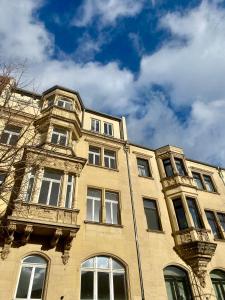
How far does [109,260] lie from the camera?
45.4 feet

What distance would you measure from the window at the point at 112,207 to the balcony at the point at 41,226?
3020mm

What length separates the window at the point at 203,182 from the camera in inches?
858

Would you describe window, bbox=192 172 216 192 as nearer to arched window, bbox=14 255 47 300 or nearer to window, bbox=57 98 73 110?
window, bbox=57 98 73 110

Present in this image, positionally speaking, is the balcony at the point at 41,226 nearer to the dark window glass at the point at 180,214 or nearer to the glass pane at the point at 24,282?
the glass pane at the point at 24,282

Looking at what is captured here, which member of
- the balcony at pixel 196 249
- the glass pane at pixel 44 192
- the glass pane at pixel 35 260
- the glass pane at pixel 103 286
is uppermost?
the glass pane at pixel 44 192

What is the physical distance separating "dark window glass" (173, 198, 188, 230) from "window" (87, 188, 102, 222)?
5.79m

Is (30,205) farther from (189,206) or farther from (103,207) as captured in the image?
(189,206)

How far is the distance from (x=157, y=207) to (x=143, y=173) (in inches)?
126

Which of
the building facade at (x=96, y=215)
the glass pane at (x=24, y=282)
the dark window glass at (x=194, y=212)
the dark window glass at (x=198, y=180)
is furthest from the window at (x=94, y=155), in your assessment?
the dark window glass at (x=198, y=180)

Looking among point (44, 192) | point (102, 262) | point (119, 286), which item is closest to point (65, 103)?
point (44, 192)

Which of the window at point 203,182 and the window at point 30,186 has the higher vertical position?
the window at point 203,182

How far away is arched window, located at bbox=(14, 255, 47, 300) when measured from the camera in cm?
1123

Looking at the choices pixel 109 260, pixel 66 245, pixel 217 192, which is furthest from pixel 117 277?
pixel 217 192

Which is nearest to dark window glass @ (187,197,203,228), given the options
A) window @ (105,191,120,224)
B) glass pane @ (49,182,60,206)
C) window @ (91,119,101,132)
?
window @ (105,191,120,224)
